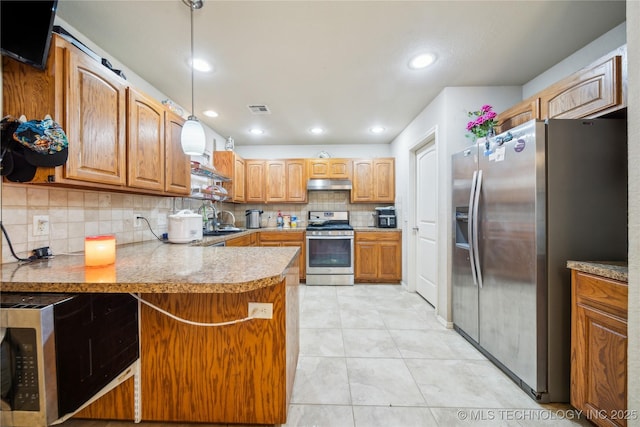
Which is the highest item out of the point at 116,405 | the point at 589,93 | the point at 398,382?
the point at 589,93

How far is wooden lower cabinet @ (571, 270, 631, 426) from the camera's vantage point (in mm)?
1140

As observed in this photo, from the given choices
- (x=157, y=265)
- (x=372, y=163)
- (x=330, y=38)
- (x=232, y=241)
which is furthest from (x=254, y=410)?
(x=372, y=163)

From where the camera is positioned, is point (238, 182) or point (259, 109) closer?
point (259, 109)

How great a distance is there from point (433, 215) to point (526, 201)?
149 centimetres

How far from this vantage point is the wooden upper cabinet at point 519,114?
188 cm

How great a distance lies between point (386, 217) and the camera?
413cm

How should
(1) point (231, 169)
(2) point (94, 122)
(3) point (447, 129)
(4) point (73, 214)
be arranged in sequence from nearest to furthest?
1. (2) point (94, 122)
2. (4) point (73, 214)
3. (3) point (447, 129)
4. (1) point (231, 169)

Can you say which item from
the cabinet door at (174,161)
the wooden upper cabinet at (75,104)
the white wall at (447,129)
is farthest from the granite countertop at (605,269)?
the cabinet door at (174,161)

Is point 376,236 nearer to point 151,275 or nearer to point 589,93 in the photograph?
point 589,93

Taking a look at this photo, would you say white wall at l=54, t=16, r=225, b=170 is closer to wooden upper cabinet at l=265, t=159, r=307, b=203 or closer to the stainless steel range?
wooden upper cabinet at l=265, t=159, r=307, b=203

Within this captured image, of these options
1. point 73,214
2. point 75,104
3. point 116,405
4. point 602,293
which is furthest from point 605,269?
point 73,214

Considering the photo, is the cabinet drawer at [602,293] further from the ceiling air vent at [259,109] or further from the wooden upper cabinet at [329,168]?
the wooden upper cabinet at [329,168]

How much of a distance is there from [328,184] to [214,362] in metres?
3.32

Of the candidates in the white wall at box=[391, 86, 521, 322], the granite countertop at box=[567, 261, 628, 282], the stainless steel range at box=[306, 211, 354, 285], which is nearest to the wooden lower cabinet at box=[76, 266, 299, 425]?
the granite countertop at box=[567, 261, 628, 282]
